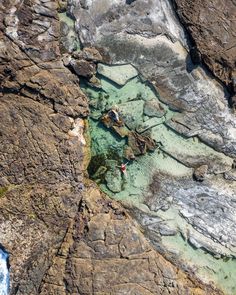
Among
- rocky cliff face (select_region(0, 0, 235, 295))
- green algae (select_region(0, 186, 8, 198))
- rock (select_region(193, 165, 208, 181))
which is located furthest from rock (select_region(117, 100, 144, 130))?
green algae (select_region(0, 186, 8, 198))

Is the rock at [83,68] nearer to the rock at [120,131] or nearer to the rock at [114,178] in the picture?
the rock at [120,131]

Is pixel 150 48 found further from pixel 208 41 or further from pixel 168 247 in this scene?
pixel 168 247

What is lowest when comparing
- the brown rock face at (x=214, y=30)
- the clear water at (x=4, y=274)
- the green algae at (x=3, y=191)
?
the clear water at (x=4, y=274)

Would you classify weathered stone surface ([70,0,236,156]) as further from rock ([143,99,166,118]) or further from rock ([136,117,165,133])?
rock ([136,117,165,133])

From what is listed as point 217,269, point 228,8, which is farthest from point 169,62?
point 217,269

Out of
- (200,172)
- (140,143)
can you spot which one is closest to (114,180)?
(140,143)

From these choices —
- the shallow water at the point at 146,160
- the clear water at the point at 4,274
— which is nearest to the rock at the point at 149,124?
the shallow water at the point at 146,160
